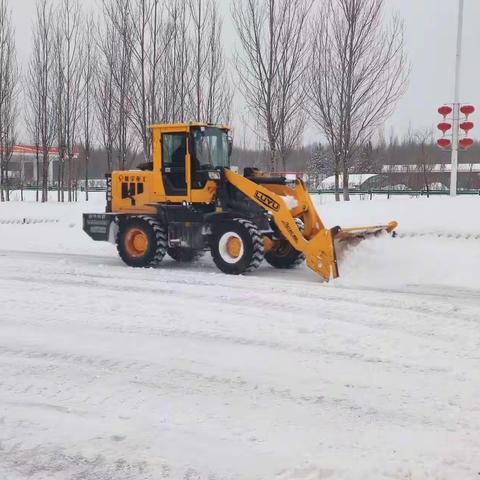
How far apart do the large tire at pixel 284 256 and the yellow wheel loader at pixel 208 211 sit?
19 millimetres

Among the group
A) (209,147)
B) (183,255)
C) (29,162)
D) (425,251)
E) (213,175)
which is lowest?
(183,255)

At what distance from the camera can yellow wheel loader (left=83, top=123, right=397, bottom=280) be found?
35.2 feet

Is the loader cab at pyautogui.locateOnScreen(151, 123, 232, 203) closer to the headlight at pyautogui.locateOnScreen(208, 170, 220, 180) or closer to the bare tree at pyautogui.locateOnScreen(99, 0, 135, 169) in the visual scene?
the headlight at pyautogui.locateOnScreen(208, 170, 220, 180)

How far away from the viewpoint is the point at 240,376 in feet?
17.4

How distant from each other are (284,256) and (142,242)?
275 centimetres

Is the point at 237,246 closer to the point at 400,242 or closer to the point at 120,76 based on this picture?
the point at 400,242

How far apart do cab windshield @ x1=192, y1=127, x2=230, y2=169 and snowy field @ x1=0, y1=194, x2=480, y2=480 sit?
2.39 m

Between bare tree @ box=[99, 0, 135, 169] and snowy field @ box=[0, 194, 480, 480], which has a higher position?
bare tree @ box=[99, 0, 135, 169]

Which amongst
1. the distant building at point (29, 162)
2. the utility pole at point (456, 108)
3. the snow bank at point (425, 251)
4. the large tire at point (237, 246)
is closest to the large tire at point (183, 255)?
the large tire at point (237, 246)

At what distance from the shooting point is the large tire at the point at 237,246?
10602mm

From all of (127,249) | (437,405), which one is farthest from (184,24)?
(437,405)

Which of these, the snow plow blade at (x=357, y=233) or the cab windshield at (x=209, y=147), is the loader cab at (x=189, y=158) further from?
the snow plow blade at (x=357, y=233)

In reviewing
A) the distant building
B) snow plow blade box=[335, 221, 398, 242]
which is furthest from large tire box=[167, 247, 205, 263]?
the distant building

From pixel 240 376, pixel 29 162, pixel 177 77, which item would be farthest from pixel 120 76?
pixel 29 162
